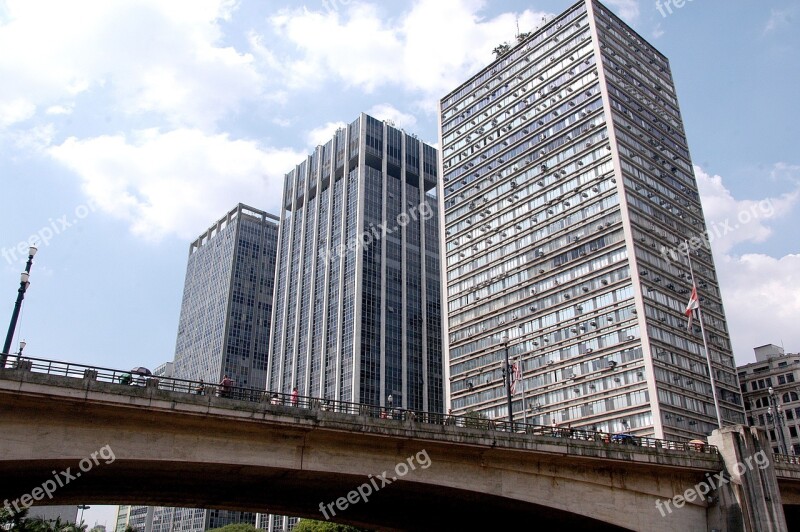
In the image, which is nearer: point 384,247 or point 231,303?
point 384,247

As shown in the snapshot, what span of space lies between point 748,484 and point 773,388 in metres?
82.0

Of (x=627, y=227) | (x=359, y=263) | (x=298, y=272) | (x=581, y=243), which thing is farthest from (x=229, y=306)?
(x=627, y=227)

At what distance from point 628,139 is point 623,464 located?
58.5 meters

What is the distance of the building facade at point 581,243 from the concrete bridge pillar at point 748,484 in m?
32.9

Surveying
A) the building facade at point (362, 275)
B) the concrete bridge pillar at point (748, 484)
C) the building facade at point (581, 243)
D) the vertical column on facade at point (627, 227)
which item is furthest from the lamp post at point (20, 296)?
the building facade at point (362, 275)

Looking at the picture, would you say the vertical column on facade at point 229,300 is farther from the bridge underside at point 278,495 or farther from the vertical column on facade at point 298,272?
the bridge underside at point 278,495

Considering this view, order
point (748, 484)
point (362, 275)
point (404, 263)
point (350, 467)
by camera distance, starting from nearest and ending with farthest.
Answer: point (350, 467) → point (748, 484) → point (362, 275) → point (404, 263)

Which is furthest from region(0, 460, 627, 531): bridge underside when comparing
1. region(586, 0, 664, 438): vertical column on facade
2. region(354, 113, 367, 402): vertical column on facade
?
region(354, 113, 367, 402): vertical column on facade

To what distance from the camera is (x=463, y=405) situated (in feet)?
291

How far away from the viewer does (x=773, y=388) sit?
345 feet

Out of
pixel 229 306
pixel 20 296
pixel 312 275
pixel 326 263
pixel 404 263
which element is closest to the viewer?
pixel 20 296

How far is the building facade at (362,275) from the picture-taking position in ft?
385

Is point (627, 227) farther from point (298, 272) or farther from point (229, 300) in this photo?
point (229, 300)

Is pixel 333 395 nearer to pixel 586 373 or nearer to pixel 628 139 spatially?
pixel 586 373
